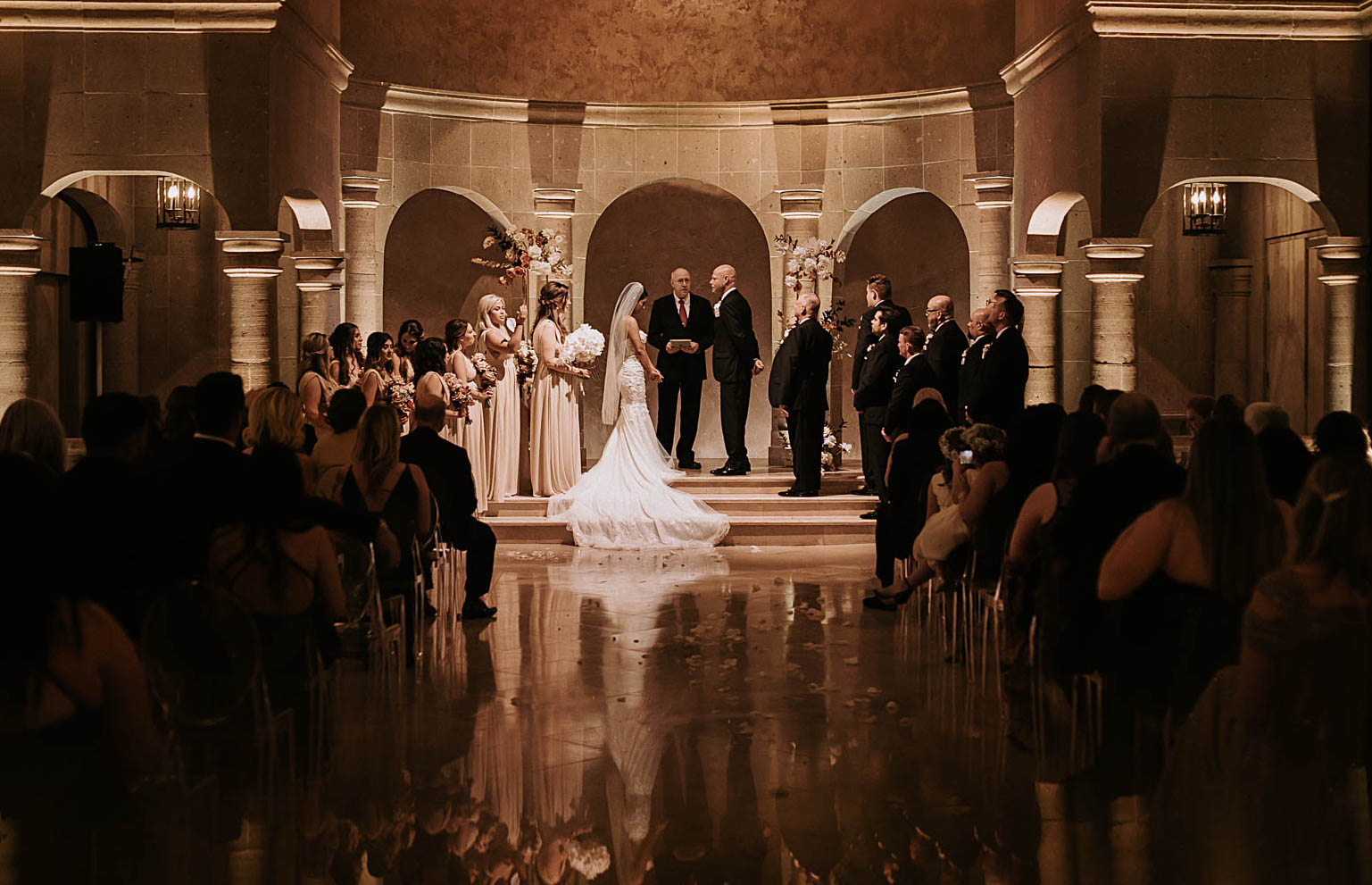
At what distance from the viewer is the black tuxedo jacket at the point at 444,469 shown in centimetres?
706

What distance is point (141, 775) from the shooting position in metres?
3.32

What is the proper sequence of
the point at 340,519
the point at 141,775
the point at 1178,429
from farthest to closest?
the point at 1178,429, the point at 340,519, the point at 141,775

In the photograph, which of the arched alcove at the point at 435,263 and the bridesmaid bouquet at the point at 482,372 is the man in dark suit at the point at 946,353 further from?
the arched alcove at the point at 435,263

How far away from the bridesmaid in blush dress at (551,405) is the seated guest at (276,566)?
7221 millimetres

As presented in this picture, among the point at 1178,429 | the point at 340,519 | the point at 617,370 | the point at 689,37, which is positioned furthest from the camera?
the point at 689,37

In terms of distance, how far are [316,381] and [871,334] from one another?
15.1ft

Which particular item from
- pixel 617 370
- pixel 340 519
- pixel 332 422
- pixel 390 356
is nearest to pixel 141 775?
pixel 340 519

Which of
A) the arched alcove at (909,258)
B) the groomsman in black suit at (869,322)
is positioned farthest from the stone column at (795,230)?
the groomsman in black suit at (869,322)

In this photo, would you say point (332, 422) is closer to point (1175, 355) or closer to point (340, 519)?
point (340, 519)

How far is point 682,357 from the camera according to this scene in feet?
44.7

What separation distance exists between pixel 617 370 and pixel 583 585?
9.89 ft

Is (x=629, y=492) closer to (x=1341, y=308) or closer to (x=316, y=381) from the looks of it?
(x=316, y=381)

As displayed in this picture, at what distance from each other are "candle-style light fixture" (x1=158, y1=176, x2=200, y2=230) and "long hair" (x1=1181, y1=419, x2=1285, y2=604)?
10948 mm

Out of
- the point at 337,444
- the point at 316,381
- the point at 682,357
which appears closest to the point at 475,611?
the point at 337,444
